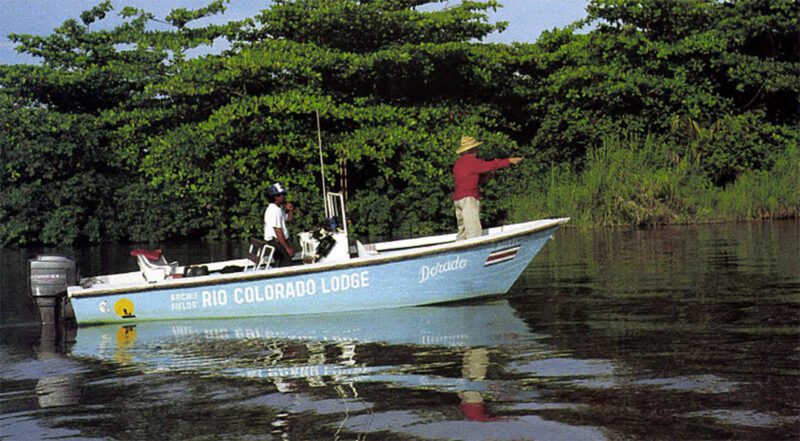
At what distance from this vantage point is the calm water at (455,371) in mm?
7113

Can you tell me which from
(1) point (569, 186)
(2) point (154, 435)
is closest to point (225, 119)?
(1) point (569, 186)

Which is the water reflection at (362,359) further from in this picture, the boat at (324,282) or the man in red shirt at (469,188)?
the man in red shirt at (469,188)

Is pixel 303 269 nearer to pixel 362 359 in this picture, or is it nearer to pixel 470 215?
pixel 470 215

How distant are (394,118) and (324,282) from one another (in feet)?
62.8

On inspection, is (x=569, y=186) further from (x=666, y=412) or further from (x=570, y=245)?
(x=666, y=412)

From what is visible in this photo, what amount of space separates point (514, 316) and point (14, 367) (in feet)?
17.3

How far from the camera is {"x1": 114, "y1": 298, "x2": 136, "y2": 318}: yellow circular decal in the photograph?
44.5 ft

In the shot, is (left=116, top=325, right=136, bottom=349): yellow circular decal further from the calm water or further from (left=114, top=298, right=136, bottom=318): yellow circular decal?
(left=114, top=298, right=136, bottom=318): yellow circular decal

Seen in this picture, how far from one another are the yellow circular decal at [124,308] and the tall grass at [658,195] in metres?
17.9

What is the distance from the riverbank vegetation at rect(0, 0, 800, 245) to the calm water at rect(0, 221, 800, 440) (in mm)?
16046

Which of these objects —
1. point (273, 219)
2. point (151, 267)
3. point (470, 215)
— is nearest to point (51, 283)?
point (151, 267)

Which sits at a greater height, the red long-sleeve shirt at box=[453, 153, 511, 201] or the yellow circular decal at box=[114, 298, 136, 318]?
the red long-sleeve shirt at box=[453, 153, 511, 201]

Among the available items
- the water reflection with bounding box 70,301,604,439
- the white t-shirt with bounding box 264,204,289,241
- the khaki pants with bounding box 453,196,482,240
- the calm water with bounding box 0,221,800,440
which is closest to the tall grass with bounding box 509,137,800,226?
the calm water with bounding box 0,221,800,440

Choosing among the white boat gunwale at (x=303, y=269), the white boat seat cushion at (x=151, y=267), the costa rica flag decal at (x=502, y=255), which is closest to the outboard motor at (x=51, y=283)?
the white boat gunwale at (x=303, y=269)
